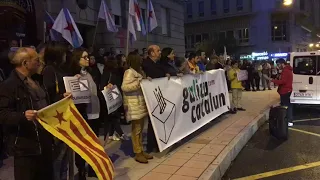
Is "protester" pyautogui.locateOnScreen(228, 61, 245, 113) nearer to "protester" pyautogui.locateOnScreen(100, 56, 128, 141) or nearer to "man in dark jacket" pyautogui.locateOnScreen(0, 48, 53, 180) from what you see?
"protester" pyautogui.locateOnScreen(100, 56, 128, 141)

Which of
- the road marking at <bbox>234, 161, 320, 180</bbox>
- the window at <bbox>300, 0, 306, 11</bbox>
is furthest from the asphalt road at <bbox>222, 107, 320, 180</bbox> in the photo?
the window at <bbox>300, 0, 306, 11</bbox>

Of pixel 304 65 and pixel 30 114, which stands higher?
pixel 304 65

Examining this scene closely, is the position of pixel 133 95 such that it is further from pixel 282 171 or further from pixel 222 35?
pixel 222 35

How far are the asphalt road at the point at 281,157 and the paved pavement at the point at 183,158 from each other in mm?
326

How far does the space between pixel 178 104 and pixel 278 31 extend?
4451cm

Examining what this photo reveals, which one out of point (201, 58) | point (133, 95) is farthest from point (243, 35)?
point (133, 95)

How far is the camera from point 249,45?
47750mm

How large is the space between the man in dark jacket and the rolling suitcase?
18.3ft

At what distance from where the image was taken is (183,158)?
570 centimetres

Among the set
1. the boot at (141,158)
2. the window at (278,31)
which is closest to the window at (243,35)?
the window at (278,31)

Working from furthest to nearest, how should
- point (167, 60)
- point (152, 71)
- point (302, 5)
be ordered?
point (302, 5) < point (167, 60) < point (152, 71)

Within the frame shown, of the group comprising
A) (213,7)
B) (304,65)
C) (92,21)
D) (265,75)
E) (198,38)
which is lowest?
(265,75)

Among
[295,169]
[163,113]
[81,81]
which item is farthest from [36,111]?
[295,169]

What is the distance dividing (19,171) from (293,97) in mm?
9728
